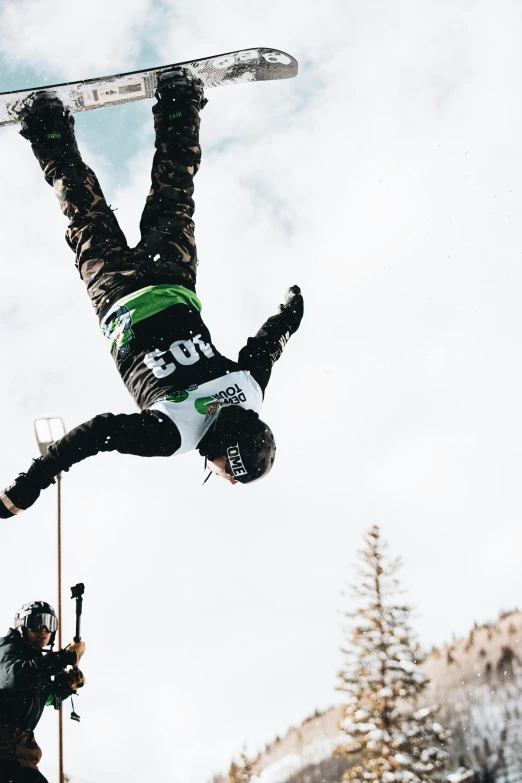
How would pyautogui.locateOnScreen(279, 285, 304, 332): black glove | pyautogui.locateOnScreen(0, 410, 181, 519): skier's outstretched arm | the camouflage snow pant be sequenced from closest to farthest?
pyautogui.locateOnScreen(0, 410, 181, 519): skier's outstretched arm < the camouflage snow pant < pyautogui.locateOnScreen(279, 285, 304, 332): black glove

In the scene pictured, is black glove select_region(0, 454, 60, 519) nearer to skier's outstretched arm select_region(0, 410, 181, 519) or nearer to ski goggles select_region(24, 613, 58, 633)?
skier's outstretched arm select_region(0, 410, 181, 519)

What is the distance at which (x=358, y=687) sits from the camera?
14055mm

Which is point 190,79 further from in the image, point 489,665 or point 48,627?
point 489,665

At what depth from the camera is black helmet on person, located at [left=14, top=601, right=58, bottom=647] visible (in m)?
4.29

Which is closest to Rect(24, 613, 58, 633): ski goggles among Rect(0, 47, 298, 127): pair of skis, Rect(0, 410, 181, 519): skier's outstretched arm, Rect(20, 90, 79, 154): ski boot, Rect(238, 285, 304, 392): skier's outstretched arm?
Rect(0, 410, 181, 519): skier's outstretched arm

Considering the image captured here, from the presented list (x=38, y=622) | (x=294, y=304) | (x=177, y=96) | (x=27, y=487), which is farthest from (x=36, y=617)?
(x=177, y=96)

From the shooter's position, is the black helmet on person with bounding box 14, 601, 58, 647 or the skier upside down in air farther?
the black helmet on person with bounding box 14, 601, 58, 647

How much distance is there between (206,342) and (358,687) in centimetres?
1191

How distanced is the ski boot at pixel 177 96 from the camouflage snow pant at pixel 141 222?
0.02 meters

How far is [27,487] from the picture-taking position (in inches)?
130

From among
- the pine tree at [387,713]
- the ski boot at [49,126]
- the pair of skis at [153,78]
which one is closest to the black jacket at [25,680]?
the ski boot at [49,126]

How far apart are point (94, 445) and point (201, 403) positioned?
531mm

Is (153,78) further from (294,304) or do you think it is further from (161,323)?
(161,323)

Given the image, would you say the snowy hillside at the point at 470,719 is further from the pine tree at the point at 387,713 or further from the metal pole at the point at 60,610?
the metal pole at the point at 60,610
